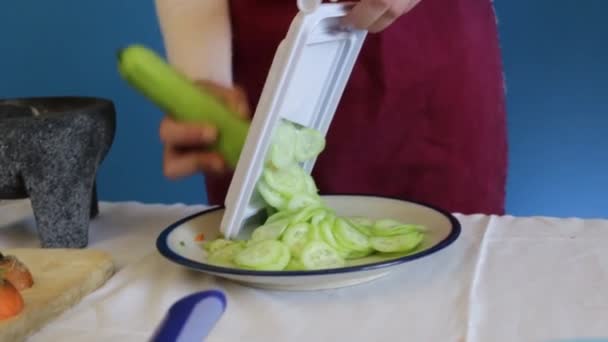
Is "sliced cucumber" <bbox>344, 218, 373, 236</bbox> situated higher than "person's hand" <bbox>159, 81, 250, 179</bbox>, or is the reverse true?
"person's hand" <bbox>159, 81, 250, 179</bbox>

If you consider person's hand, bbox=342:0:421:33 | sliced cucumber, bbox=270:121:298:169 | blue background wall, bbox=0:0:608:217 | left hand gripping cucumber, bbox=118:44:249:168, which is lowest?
blue background wall, bbox=0:0:608:217

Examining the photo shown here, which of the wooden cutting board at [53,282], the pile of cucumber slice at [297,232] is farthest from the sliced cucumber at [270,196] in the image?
the wooden cutting board at [53,282]

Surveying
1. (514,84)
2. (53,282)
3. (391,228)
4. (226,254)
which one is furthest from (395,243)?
(514,84)

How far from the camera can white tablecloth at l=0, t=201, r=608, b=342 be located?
0.47 meters

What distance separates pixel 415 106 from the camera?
87cm

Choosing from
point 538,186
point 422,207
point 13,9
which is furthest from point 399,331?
point 13,9

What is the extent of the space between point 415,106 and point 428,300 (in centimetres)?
40

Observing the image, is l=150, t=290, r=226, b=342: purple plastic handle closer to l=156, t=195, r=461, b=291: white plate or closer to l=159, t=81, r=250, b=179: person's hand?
l=156, t=195, r=461, b=291: white plate

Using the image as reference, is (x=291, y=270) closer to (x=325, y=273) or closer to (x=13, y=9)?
(x=325, y=273)

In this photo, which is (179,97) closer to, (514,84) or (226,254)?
(226,254)

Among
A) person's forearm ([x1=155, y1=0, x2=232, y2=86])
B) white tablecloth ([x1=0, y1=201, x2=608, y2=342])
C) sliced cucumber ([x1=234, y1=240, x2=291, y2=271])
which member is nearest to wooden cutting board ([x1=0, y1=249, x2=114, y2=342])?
white tablecloth ([x1=0, y1=201, x2=608, y2=342])

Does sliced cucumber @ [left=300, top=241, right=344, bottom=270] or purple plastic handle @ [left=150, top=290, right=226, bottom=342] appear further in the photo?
sliced cucumber @ [left=300, top=241, right=344, bottom=270]

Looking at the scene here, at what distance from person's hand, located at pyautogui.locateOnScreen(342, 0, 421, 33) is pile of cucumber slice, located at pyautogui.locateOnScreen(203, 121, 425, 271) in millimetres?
95

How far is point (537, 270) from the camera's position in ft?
1.82
